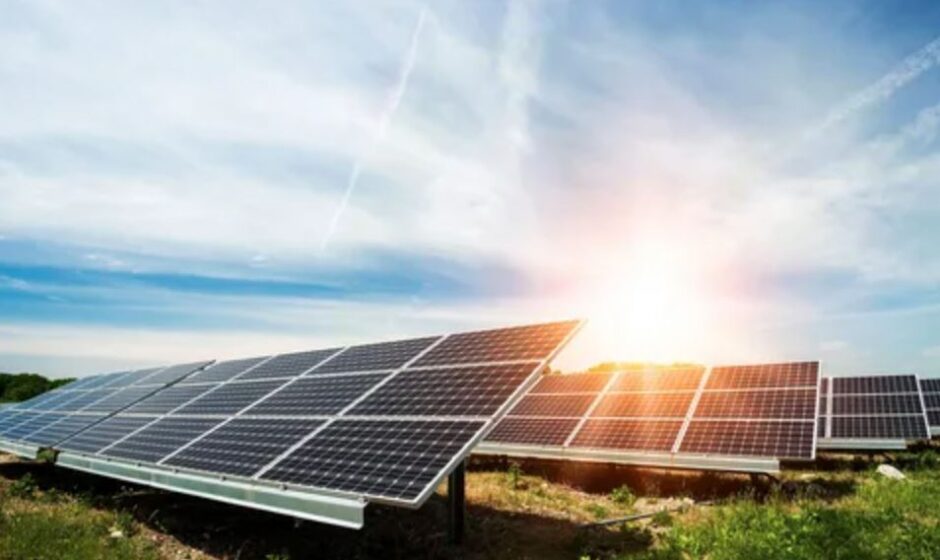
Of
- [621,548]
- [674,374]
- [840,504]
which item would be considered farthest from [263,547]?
[674,374]

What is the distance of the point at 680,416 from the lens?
17.0 m

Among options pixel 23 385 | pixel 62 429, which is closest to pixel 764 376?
pixel 62 429

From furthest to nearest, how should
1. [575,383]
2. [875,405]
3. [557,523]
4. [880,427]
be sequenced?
[575,383] → [875,405] → [880,427] → [557,523]

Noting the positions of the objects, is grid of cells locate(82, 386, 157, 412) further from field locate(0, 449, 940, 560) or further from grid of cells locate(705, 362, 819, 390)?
grid of cells locate(705, 362, 819, 390)

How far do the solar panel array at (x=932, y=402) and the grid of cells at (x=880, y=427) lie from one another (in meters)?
2.23

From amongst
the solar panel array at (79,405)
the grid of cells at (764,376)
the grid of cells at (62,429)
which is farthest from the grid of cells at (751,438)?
the grid of cells at (62,429)

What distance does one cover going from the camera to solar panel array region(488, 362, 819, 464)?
14641 mm

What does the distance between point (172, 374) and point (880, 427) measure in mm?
26937

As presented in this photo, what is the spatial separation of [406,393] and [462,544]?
2.91 metres

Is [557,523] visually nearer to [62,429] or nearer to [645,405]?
[645,405]

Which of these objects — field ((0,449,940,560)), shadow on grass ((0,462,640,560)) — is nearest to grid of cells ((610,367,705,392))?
field ((0,449,940,560))

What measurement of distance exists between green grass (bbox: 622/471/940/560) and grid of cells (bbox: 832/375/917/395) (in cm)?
1183

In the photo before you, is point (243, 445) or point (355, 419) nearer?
point (355, 419)

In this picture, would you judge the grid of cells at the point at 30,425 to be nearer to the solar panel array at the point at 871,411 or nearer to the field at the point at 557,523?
the field at the point at 557,523
